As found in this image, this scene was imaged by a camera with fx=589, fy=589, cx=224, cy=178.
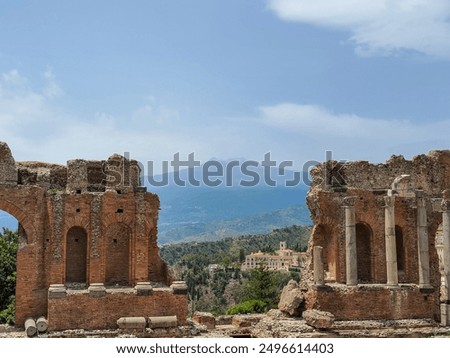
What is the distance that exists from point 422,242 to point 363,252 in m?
2.93

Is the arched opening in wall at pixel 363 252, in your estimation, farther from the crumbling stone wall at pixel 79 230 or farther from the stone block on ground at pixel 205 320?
the crumbling stone wall at pixel 79 230

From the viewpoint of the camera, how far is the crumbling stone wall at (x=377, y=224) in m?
25.2

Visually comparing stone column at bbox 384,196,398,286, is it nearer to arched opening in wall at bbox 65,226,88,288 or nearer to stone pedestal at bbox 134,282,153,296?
stone pedestal at bbox 134,282,153,296

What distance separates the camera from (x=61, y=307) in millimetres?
22422

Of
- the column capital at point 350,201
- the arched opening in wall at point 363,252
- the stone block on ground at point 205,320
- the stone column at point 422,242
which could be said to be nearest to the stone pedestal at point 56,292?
the stone block on ground at point 205,320

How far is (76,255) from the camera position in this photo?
25766 millimetres

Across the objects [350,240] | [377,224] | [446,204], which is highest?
[446,204]

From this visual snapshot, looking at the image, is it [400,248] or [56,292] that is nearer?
[56,292]

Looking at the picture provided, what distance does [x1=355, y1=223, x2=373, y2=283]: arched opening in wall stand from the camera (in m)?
27.8

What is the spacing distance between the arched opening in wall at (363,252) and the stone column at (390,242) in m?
1.69

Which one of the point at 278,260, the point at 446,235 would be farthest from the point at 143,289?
the point at 278,260

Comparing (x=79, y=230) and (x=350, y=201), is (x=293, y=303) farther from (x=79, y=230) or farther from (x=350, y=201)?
(x=79, y=230)

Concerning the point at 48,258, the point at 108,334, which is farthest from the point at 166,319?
the point at 48,258

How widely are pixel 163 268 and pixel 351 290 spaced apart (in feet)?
27.4
